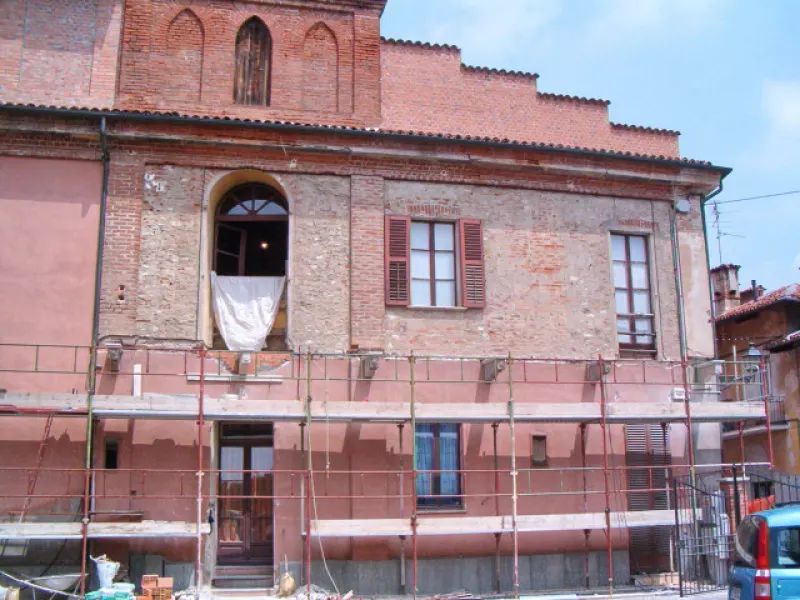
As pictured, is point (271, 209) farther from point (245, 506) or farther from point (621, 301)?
point (621, 301)

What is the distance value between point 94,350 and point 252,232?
398 centimetres

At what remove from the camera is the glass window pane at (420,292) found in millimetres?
16641

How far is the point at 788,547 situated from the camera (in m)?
9.98

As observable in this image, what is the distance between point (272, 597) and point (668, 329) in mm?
9103

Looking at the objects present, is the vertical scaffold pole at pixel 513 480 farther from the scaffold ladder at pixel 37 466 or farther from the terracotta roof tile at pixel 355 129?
the scaffold ladder at pixel 37 466

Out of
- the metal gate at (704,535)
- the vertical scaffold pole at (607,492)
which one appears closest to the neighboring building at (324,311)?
the vertical scaffold pole at (607,492)

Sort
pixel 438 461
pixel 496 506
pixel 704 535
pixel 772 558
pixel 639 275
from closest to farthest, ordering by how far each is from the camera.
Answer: pixel 772 558 < pixel 704 535 < pixel 496 506 < pixel 438 461 < pixel 639 275

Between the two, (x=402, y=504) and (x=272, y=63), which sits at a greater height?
(x=272, y=63)

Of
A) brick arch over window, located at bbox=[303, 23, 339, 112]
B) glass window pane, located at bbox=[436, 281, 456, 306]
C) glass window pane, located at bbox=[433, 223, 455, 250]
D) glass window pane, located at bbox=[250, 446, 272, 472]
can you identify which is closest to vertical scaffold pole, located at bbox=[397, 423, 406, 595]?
glass window pane, located at bbox=[250, 446, 272, 472]

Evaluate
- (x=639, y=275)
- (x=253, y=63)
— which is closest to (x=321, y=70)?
(x=253, y=63)

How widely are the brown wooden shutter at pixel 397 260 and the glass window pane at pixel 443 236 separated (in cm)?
61

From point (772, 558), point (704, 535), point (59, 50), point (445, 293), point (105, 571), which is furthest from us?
point (445, 293)

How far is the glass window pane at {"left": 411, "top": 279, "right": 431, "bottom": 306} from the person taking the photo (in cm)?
1664

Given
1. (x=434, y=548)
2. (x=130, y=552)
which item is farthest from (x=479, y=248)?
(x=130, y=552)
